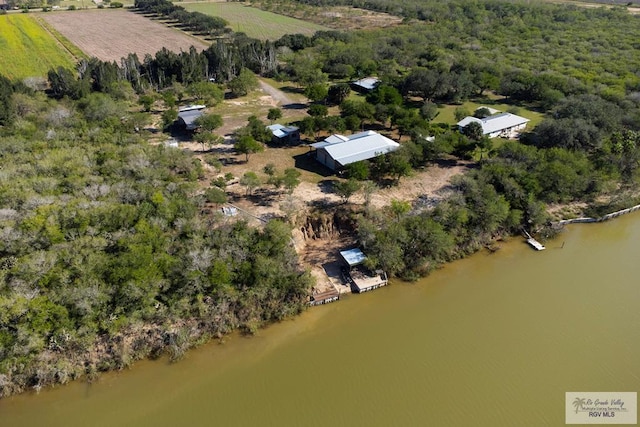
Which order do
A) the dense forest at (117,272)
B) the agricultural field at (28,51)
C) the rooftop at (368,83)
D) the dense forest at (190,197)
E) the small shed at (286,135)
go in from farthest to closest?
1. the agricultural field at (28,51)
2. the rooftop at (368,83)
3. the small shed at (286,135)
4. the dense forest at (190,197)
5. the dense forest at (117,272)

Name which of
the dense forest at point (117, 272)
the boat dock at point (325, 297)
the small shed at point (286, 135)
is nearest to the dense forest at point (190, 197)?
the dense forest at point (117, 272)

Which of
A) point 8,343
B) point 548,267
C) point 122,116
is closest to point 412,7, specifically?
point 122,116

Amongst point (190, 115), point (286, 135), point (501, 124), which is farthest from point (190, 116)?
point (501, 124)

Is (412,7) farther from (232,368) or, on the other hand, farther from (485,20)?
(232,368)

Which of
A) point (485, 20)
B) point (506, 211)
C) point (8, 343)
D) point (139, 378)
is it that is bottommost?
point (139, 378)

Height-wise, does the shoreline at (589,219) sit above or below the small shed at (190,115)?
below

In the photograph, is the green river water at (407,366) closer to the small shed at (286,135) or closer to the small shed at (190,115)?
the small shed at (286,135)
